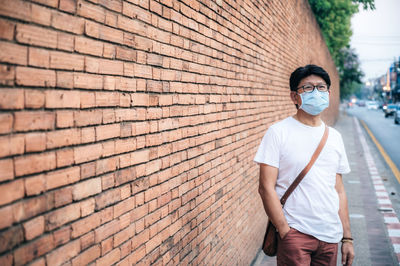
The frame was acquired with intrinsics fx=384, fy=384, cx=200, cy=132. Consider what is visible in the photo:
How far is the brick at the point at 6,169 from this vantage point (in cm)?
128

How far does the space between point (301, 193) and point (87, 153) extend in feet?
5.03

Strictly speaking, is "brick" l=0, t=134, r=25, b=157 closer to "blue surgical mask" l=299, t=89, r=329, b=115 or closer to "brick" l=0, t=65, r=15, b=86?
"brick" l=0, t=65, r=15, b=86

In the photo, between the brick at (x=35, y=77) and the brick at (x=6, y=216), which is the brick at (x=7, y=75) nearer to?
the brick at (x=35, y=77)

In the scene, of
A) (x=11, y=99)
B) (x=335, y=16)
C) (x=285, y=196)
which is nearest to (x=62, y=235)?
(x=11, y=99)

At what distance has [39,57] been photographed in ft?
4.73

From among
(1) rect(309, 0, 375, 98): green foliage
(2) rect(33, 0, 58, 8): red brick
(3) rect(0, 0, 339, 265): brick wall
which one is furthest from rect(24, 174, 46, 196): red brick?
(1) rect(309, 0, 375, 98): green foliage

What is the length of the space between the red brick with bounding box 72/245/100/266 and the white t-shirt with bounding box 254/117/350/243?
1.27 meters

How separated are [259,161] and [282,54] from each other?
4.63 m

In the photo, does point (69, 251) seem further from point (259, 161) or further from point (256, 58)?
point (256, 58)

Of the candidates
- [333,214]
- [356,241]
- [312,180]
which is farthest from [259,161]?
[356,241]

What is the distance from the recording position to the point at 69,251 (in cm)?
163

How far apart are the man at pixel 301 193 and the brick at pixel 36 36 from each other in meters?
1.60

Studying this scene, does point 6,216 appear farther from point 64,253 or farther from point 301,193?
point 301,193

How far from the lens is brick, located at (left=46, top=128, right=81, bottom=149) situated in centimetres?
151
